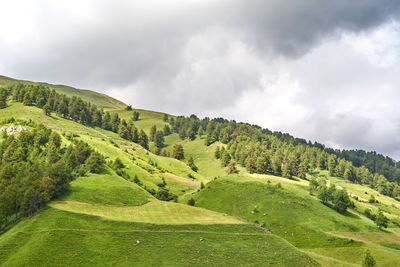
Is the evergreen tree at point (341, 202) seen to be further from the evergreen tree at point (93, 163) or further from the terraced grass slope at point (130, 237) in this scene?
the evergreen tree at point (93, 163)

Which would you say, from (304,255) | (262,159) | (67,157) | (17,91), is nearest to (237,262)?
(304,255)

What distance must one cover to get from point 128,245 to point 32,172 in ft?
127

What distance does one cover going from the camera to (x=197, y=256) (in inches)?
1907

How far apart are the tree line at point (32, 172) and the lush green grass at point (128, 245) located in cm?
643

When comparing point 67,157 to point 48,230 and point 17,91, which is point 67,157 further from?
point 17,91

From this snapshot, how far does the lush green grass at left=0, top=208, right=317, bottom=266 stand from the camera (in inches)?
1731

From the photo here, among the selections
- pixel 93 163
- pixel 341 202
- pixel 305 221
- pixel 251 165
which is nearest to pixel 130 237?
pixel 93 163

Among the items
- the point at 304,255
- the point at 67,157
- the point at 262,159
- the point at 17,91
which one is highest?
the point at 17,91

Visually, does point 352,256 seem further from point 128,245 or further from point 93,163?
point 93,163

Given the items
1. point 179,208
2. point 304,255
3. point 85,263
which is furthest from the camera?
point 179,208

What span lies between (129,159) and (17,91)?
137 m

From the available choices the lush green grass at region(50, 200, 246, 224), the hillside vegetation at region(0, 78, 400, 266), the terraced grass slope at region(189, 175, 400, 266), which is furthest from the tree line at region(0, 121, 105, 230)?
the terraced grass slope at region(189, 175, 400, 266)

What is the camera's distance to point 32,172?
6644 cm

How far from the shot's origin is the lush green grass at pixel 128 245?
44.0m
